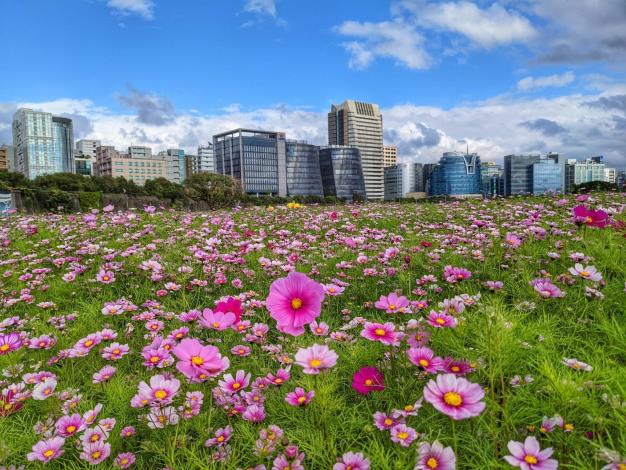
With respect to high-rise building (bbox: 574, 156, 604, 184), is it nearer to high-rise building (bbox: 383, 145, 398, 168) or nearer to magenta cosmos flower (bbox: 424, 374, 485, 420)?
high-rise building (bbox: 383, 145, 398, 168)

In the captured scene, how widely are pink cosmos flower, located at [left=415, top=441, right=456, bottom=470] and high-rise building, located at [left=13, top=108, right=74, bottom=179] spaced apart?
172 metres

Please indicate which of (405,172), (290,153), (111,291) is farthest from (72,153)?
(111,291)

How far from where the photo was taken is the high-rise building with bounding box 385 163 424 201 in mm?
166250

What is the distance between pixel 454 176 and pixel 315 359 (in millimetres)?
156006

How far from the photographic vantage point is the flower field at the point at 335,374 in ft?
4.06

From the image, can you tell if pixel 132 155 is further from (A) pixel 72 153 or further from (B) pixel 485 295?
(B) pixel 485 295

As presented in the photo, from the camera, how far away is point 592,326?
86.1 inches

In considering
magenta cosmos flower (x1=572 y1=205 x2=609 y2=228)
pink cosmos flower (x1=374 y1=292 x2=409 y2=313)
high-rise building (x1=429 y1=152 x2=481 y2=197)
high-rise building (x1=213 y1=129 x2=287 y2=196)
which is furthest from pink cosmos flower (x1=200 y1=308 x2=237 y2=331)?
high-rise building (x1=429 y1=152 x2=481 y2=197)

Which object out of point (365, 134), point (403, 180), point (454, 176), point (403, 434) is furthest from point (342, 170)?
point (403, 434)

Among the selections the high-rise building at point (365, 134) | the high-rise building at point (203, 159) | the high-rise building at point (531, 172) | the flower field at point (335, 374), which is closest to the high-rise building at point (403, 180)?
the high-rise building at point (365, 134)

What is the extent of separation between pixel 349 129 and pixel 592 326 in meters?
171

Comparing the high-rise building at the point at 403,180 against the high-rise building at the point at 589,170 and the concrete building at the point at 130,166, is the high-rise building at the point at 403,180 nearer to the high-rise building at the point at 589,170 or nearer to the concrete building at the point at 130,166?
the high-rise building at the point at 589,170

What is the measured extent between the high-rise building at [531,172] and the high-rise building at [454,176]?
1431 centimetres

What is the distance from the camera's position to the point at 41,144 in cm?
14775
